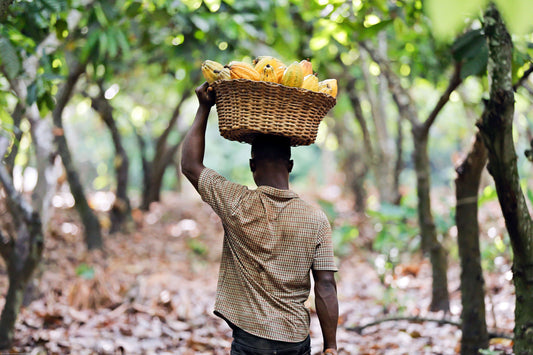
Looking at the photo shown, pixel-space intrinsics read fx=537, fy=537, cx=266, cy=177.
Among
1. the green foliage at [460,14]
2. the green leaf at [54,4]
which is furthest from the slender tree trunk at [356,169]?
the green foliage at [460,14]

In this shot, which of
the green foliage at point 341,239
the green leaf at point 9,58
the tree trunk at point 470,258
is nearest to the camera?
the green leaf at point 9,58

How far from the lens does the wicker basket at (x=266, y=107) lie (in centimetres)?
204

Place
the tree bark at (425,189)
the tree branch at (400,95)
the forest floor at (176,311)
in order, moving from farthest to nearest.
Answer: the tree branch at (400,95), the tree bark at (425,189), the forest floor at (176,311)

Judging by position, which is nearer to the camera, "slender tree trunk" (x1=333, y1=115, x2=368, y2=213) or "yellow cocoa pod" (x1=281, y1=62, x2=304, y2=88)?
"yellow cocoa pod" (x1=281, y1=62, x2=304, y2=88)

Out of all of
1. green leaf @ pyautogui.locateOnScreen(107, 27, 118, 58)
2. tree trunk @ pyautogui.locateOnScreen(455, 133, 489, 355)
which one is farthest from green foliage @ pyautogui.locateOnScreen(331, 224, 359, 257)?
green leaf @ pyautogui.locateOnScreen(107, 27, 118, 58)

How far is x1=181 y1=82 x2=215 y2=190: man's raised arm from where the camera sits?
216 centimetres

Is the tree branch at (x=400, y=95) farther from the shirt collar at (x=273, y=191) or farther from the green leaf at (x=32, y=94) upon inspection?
the green leaf at (x=32, y=94)

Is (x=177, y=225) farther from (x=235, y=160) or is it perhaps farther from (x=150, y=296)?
(x=235, y=160)

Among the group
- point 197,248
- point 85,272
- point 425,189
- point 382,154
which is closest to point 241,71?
point 425,189

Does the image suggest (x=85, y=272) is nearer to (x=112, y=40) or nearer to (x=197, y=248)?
(x=197, y=248)

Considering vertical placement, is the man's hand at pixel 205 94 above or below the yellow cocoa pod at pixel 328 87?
below

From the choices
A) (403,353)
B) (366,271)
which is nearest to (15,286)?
(403,353)

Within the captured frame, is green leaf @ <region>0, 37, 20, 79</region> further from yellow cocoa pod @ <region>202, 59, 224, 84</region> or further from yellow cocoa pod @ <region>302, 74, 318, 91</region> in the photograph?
yellow cocoa pod @ <region>302, 74, 318, 91</region>

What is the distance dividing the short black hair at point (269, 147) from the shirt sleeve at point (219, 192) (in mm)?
178
